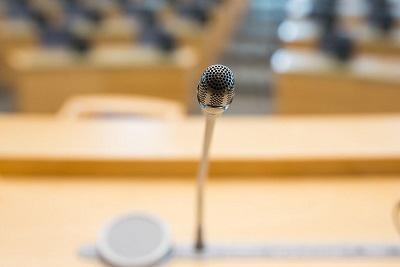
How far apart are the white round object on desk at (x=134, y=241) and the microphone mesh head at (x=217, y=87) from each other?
0.31 metres

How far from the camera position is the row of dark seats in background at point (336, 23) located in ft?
9.42

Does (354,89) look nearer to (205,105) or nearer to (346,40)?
(346,40)

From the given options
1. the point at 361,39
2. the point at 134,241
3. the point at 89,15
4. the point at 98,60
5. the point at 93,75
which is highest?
the point at 89,15

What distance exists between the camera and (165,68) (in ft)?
9.87

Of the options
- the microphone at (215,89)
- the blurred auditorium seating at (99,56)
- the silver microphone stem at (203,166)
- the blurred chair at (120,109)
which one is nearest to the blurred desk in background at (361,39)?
the blurred auditorium seating at (99,56)

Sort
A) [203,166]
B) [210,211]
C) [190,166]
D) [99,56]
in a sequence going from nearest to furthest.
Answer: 1. [203,166]
2. [210,211]
3. [190,166]
4. [99,56]

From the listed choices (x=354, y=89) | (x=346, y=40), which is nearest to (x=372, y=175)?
(x=354, y=89)

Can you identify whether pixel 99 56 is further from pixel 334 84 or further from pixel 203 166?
pixel 203 166

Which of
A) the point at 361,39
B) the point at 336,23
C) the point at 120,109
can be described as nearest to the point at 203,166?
the point at 120,109

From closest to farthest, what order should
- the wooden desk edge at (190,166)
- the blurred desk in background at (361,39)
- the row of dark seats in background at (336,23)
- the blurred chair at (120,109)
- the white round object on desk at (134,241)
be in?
the white round object on desk at (134,241), the wooden desk edge at (190,166), the blurred chair at (120,109), the row of dark seats in background at (336,23), the blurred desk in background at (361,39)

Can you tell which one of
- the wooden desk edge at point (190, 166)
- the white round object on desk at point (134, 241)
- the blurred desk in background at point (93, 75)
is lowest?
the white round object on desk at point (134, 241)

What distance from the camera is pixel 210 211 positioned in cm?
92

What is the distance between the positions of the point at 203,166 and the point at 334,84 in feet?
7.54

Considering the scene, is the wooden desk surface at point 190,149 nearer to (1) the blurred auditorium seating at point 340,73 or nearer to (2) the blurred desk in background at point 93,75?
(1) the blurred auditorium seating at point 340,73
